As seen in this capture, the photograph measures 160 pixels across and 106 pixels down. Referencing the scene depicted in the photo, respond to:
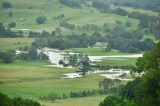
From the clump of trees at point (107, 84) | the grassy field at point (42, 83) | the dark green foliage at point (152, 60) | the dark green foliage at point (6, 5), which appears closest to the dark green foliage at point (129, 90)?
the grassy field at point (42, 83)

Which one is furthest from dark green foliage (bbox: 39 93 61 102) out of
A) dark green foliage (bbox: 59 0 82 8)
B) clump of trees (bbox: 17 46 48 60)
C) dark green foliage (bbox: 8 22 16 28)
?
dark green foliage (bbox: 59 0 82 8)

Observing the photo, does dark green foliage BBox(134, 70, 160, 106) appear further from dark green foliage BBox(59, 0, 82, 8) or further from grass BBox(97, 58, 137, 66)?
dark green foliage BBox(59, 0, 82, 8)

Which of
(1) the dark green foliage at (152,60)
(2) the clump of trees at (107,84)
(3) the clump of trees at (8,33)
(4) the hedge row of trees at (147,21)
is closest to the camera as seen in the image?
(1) the dark green foliage at (152,60)

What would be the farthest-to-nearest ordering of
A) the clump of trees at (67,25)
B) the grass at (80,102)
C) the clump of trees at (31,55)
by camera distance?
1. the clump of trees at (67,25)
2. the clump of trees at (31,55)
3. the grass at (80,102)

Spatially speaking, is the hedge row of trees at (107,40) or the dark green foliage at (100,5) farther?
the dark green foliage at (100,5)

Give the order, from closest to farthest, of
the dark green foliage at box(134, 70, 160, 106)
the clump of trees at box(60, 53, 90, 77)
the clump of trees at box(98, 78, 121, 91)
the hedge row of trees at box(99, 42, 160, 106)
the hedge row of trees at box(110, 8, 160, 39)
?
the dark green foliage at box(134, 70, 160, 106) < the hedge row of trees at box(99, 42, 160, 106) < the clump of trees at box(98, 78, 121, 91) < the clump of trees at box(60, 53, 90, 77) < the hedge row of trees at box(110, 8, 160, 39)

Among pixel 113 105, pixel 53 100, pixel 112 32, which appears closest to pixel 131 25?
pixel 112 32

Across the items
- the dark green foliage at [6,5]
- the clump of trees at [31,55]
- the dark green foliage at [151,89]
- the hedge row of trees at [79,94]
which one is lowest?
the clump of trees at [31,55]

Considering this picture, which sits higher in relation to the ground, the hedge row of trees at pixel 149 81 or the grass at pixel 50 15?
the hedge row of trees at pixel 149 81

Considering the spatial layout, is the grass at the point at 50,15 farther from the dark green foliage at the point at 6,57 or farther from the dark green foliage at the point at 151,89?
the dark green foliage at the point at 151,89

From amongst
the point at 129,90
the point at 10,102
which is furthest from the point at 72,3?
the point at 10,102
